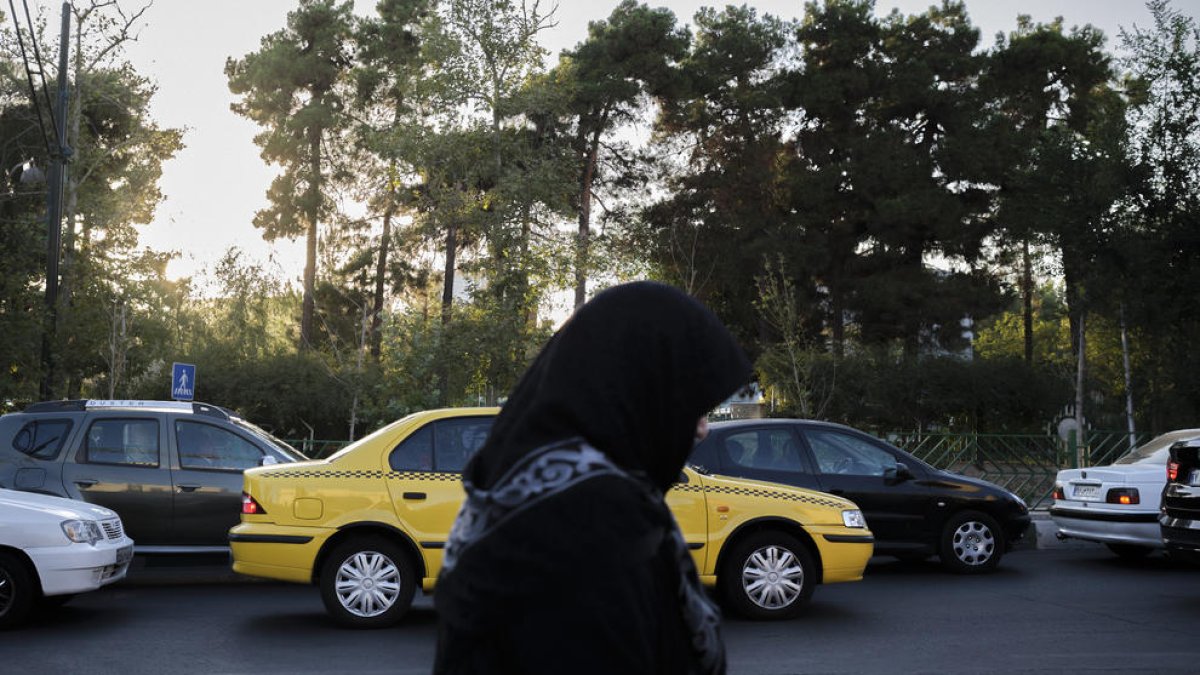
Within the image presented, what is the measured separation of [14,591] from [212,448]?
3.14 meters

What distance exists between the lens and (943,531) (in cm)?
1236

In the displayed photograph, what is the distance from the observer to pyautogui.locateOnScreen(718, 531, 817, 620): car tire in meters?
9.58

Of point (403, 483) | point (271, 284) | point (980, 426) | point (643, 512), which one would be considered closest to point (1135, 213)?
point (980, 426)

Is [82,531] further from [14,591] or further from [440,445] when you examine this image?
[440,445]

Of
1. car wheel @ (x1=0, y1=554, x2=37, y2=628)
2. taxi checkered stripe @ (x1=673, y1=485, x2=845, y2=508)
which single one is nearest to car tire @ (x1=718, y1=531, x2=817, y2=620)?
taxi checkered stripe @ (x1=673, y1=485, x2=845, y2=508)

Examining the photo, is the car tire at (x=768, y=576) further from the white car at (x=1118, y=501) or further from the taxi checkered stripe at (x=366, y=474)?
the white car at (x=1118, y=501)

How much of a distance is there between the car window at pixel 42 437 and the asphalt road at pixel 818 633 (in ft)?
4.94

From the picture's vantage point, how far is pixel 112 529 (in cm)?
980

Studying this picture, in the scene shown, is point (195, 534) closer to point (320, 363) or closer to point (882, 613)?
point (882, 613)

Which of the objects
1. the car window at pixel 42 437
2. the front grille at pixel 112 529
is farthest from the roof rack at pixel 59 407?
the front grille at pixel 112 529

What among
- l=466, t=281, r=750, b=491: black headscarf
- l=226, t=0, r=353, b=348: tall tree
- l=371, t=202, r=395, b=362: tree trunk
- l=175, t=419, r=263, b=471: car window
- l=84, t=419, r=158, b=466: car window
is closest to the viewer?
l=466, t=281, r=750, b=491: black headscarf

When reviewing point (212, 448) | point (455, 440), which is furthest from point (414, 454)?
point (212, 448)

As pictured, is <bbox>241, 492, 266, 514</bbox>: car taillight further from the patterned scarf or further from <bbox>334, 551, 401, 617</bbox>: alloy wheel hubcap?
the patterned scarf

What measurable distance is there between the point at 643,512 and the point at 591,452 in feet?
0.40
